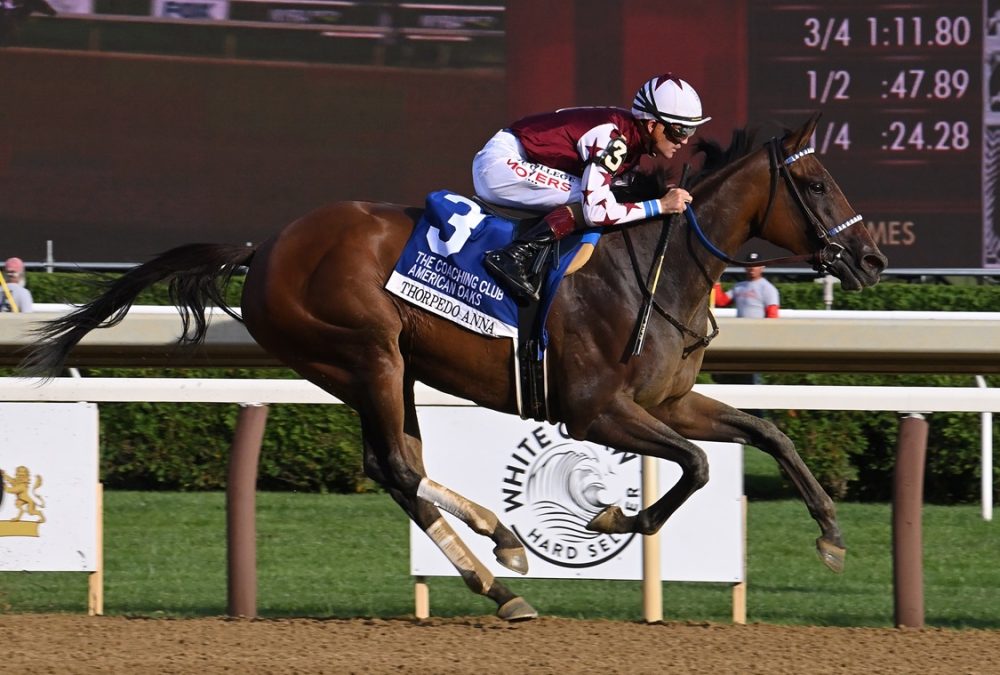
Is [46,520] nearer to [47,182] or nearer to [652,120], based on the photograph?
[652,120]

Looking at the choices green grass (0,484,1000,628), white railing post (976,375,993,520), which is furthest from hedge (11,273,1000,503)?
white railing post (976,375,993,520)

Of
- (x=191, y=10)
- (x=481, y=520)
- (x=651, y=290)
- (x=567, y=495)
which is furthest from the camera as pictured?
(x=191, y=10)

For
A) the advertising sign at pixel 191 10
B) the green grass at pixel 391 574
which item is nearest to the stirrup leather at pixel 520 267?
the green grass at pixel 391 574

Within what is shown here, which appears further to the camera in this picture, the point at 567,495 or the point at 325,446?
the point at 325,446

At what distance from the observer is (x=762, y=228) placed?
4984 mm

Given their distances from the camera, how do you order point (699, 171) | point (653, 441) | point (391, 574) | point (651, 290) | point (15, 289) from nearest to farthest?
point (653, 441) → point (651, 290) → point (699, 171) → point (391, 574) → point (15, 289)

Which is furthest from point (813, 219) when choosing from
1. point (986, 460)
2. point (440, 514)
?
point (986, 460)

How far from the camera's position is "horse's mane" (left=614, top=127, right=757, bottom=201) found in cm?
501

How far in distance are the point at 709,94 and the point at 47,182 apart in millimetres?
4349

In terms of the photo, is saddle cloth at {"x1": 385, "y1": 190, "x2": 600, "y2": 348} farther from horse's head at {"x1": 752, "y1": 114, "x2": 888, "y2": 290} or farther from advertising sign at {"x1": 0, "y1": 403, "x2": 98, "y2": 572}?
advertising sign at {"x1": 0, "y1": 403, "x2": 98, "y2": 572}

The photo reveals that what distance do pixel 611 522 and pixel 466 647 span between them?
0.61m

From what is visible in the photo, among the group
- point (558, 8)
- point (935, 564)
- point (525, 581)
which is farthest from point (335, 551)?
point (558, 8)

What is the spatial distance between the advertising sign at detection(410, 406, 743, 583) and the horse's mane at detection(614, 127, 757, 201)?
879mm

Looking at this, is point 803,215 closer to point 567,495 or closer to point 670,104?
point 670,104
